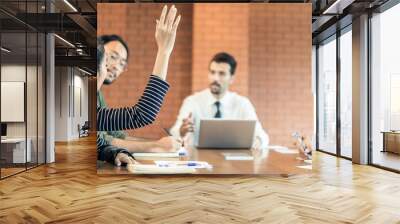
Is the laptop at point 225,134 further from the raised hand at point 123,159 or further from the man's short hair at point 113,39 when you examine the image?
the man's short hair at point 113,39

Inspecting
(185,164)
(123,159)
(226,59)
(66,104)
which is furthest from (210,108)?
(66,104)

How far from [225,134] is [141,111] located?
4.55 ft

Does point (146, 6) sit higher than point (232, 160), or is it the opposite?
point (146, 6)

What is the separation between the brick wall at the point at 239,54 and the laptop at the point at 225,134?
1.06ft

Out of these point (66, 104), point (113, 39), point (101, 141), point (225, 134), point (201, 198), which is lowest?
point (201, 198)

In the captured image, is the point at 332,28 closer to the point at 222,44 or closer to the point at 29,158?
the point at 222,44

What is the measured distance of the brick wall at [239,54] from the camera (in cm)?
640

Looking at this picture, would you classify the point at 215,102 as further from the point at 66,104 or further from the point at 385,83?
the point at 66,104

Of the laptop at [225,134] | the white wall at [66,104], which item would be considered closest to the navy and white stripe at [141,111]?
the laptop at [225,134]

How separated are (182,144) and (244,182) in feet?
3.81

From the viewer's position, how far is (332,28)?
9.06 metres

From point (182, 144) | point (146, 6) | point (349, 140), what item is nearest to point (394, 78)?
point (349, 140)

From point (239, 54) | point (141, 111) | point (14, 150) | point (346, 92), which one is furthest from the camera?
point (346, 92)

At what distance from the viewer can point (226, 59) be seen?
6.47 meters
